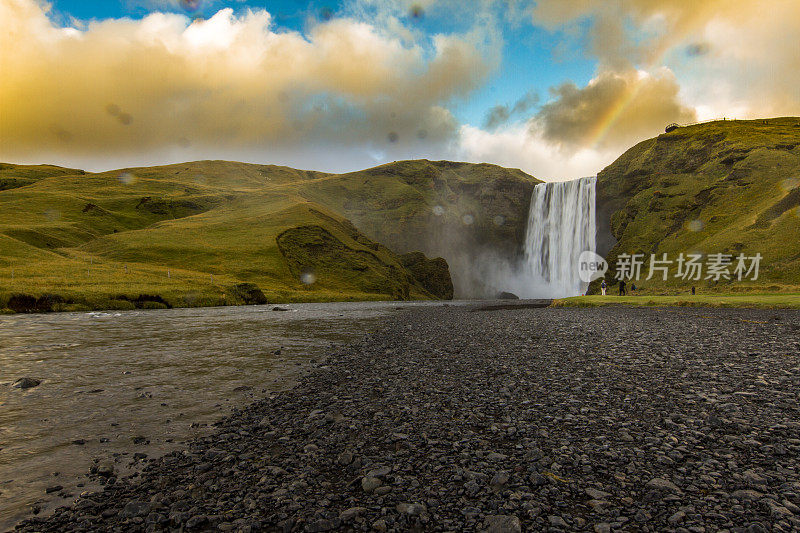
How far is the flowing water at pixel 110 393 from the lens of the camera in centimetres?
679

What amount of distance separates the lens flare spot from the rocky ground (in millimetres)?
87745

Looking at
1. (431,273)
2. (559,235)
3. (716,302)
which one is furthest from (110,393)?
(431,273)

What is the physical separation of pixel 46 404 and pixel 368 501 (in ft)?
35.2

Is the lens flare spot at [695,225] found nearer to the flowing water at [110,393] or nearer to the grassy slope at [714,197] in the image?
the grassy slope at [714,197]

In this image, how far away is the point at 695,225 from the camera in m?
83.3

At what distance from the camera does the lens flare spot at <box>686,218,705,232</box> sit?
81938 millimetres

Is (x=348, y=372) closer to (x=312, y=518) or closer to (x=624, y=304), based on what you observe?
(x=312, y=518)

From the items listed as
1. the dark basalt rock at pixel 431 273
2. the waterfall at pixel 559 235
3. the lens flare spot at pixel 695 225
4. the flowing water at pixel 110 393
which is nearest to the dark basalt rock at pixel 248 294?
the flowing water at pixel 110 393

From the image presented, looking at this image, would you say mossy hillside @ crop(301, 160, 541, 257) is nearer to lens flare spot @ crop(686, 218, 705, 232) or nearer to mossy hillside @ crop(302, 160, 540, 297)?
mossy hillside @ crop(302, 160, 540, 297)

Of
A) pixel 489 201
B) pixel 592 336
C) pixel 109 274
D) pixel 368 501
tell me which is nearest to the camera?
pixel 368 501

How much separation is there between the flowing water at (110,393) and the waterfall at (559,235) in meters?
108

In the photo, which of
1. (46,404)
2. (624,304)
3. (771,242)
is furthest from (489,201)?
(46,404)

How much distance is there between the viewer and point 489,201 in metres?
180

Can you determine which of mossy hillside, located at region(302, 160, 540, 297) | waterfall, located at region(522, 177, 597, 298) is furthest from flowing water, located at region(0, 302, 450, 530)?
mossy hillside, located at region(302, 160, 540, 297)
